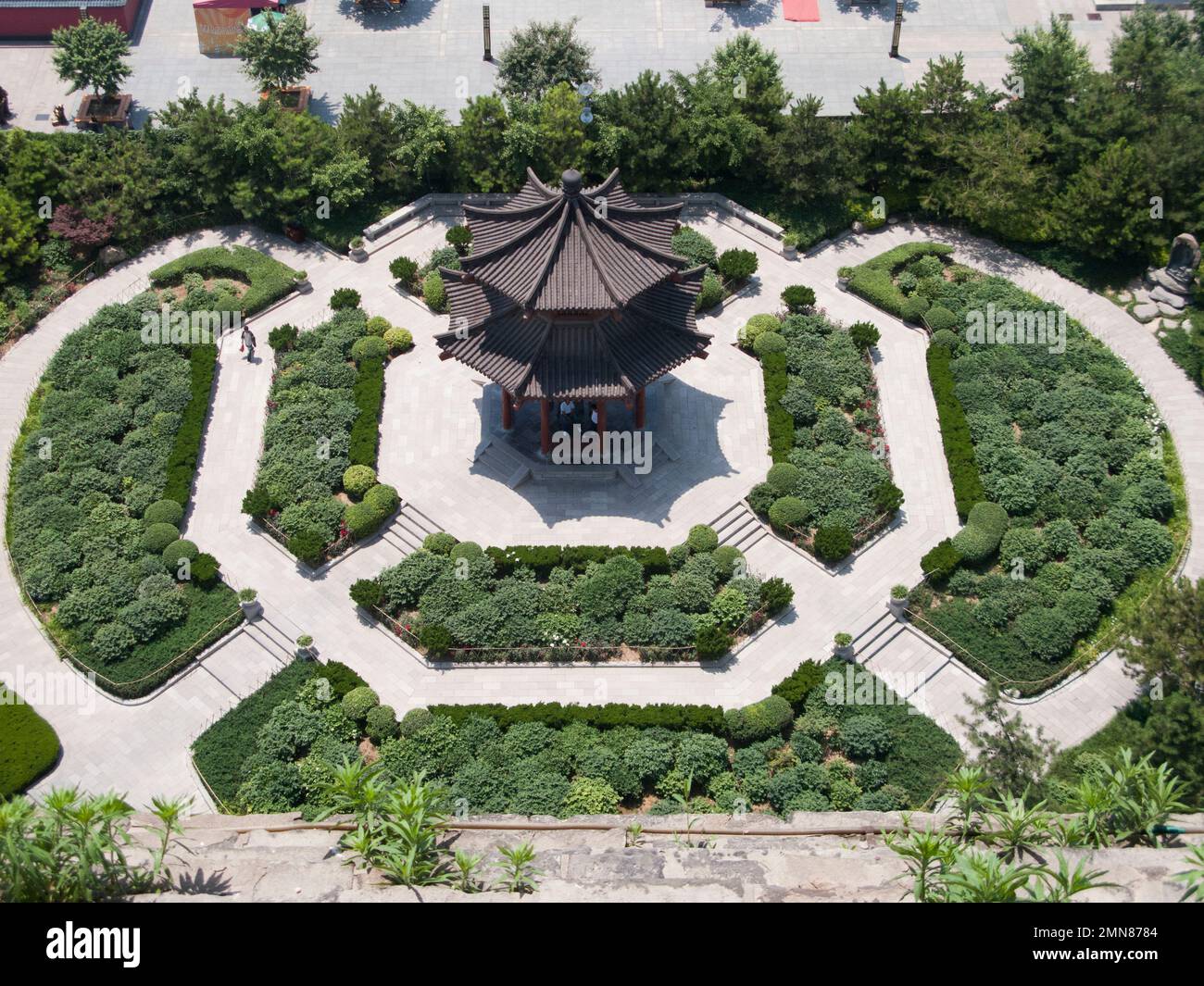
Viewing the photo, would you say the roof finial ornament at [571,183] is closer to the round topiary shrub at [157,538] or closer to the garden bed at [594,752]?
the garden bed at [594,752]

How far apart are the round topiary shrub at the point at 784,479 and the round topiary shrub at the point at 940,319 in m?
12.1

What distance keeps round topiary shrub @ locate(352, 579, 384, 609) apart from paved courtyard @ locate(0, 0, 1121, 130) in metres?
31.2

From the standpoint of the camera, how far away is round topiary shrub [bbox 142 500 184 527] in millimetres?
50406

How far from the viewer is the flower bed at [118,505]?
47.5m

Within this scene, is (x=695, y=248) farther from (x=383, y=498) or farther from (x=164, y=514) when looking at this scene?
(x=164, y=514)

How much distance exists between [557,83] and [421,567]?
29.5 meters

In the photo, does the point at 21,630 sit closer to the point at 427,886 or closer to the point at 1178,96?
the point at 427,886

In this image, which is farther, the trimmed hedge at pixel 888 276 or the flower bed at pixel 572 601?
the trimmed hedge at pixel 888 276

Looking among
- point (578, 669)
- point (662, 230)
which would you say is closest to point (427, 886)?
point (578, 669)

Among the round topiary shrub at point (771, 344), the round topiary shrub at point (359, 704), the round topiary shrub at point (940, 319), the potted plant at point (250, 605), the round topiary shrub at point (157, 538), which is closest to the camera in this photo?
the round topiary shrub at point (359, 704)

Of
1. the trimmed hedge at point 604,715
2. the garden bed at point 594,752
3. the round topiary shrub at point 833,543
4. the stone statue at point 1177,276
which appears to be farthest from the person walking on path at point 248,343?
the stone statue at point 1177,276

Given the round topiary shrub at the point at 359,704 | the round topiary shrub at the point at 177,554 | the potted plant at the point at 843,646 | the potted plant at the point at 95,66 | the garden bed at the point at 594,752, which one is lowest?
the garden bed at the point at 594,752

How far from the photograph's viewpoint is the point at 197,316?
5797 cm

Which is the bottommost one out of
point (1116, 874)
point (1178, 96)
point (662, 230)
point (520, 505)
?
point (1116, 874)
